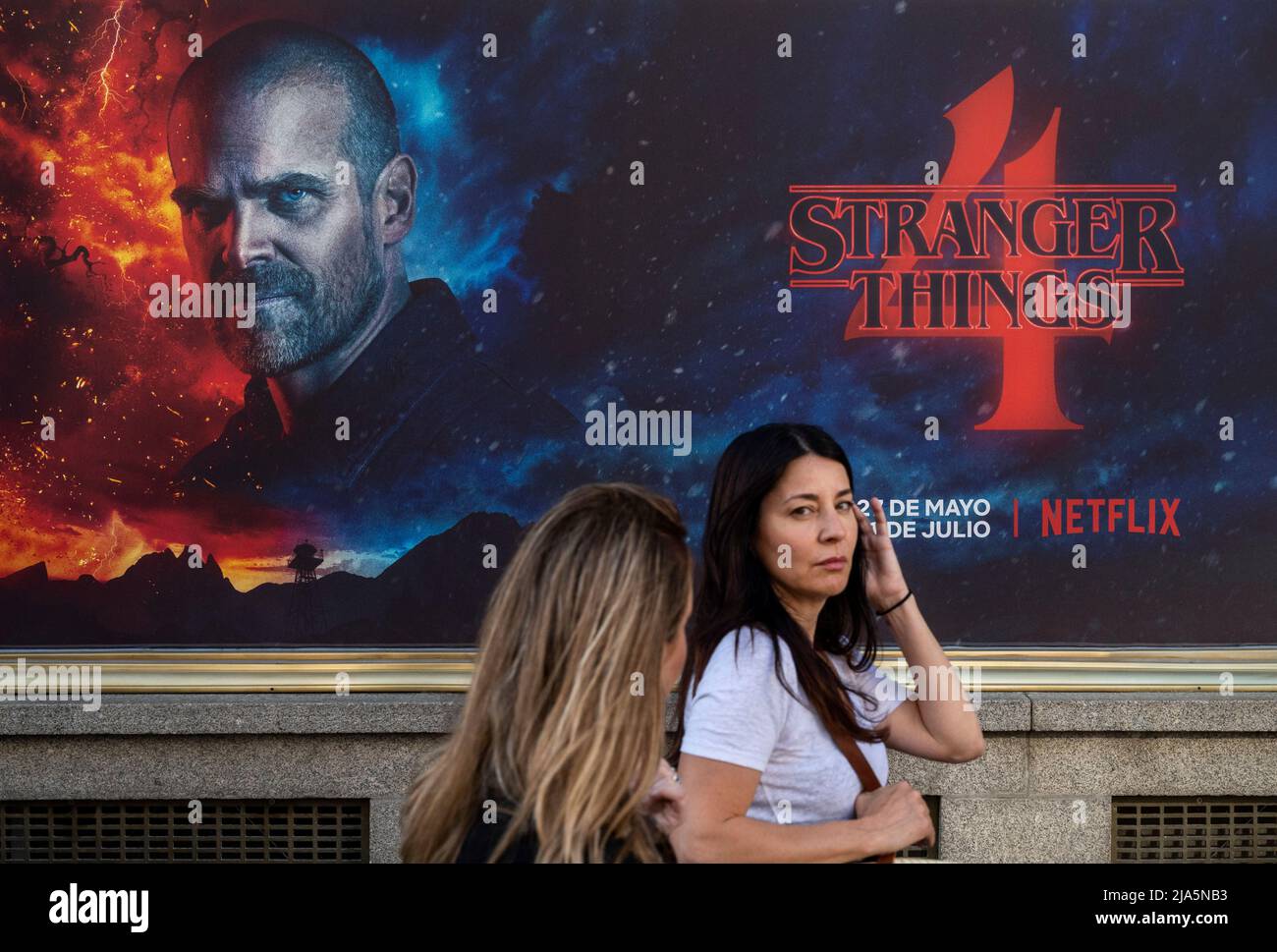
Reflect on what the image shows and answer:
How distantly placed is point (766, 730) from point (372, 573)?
347cm

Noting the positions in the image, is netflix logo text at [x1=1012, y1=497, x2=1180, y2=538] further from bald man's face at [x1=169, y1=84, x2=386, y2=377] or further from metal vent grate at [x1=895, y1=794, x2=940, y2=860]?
bald man's face at [x1=169, y1=84, x2=386, y2=377]

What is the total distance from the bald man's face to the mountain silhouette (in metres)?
0.99

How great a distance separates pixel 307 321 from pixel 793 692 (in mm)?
3738

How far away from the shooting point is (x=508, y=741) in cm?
226

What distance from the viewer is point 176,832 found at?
5902 mm

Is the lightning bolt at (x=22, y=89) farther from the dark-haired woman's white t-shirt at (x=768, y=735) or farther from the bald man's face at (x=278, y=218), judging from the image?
the dark-haired woman's white t-shirt at (x=768, y=735)

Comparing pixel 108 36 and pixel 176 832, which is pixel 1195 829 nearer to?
pixel 176 832

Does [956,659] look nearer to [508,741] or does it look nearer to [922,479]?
[922,479]

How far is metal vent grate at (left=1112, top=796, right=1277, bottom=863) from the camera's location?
19.5 ft

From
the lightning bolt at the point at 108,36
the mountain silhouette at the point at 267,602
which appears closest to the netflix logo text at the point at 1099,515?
the mountain silhouette at the point at 267,602

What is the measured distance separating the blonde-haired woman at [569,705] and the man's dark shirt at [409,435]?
3.57 m

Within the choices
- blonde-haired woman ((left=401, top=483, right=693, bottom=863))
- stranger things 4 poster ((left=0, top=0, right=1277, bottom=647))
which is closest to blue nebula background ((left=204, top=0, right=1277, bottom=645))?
stranger things 4 poster ((left=0, top=0, right=1277, bottom=647))

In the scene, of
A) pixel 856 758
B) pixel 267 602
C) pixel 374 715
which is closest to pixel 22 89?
pixel 267 602
